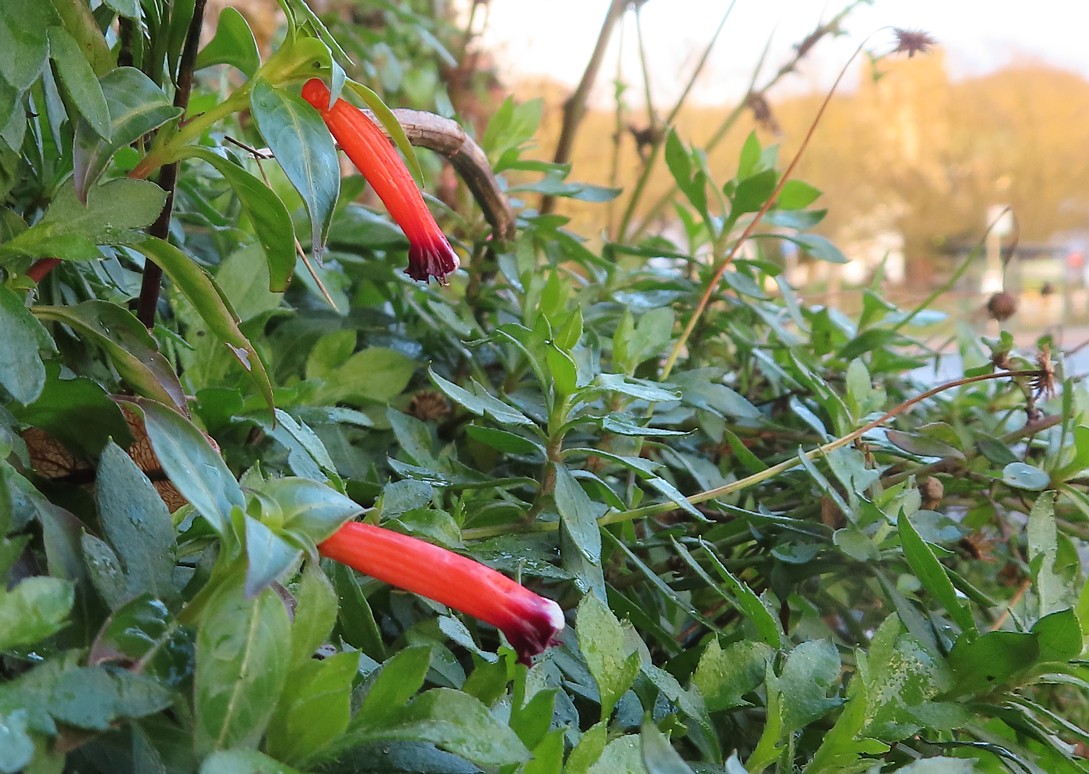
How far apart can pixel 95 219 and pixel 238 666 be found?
174 mm

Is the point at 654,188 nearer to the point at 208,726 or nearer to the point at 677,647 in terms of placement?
the point at 677,647

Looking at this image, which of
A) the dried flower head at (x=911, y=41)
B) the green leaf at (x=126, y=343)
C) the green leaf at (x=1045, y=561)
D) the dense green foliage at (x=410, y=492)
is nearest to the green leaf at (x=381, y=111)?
the dense green foliage at (x=410, y=492)

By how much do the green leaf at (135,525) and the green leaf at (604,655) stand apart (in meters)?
0.14

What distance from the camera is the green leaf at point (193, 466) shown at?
222mm

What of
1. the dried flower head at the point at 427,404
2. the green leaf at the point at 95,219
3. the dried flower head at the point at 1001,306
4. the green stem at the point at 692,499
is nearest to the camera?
the green leaf at the point at 95,219

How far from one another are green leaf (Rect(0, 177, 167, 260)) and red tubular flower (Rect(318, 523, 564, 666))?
0.14 meters

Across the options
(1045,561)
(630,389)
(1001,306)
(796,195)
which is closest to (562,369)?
(630,389)

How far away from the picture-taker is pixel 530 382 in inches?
19.5

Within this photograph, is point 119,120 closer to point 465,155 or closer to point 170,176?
point 170,176

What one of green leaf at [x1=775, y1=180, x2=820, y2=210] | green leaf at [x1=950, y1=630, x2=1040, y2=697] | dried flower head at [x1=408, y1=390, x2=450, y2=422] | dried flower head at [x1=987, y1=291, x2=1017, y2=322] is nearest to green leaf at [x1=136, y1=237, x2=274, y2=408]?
dried flower head at [x1=408, y1=390, x2=450, y2=422]

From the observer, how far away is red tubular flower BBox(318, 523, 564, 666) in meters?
0.24

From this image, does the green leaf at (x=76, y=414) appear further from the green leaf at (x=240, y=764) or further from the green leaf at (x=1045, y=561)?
the green leaf at (x=1045, y=561)

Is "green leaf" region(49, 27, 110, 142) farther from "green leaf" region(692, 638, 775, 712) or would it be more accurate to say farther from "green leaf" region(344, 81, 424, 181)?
"green leaf" region(692, 638, 775, 712)

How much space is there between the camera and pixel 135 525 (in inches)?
10.0
